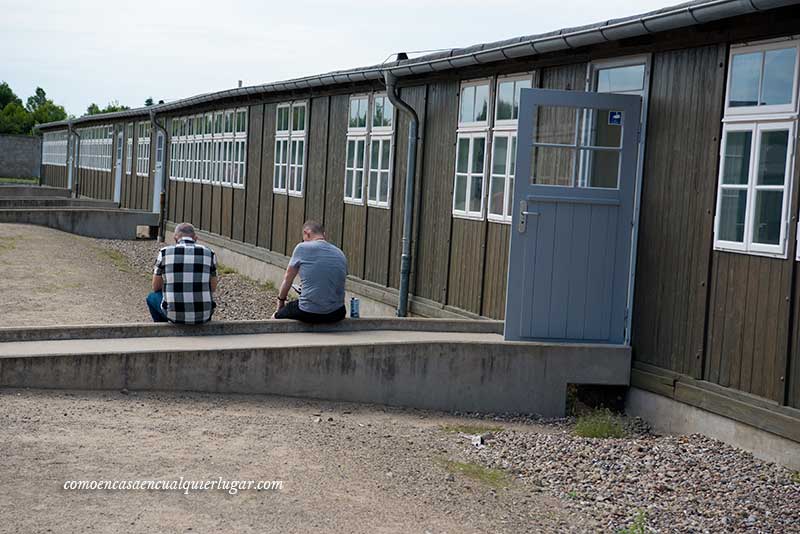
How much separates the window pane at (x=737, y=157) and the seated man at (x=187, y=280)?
15.3 ft

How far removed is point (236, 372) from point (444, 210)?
17.4 feet

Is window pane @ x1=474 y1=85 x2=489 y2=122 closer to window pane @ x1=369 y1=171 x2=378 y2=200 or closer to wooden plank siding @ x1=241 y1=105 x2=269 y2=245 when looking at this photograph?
window pane @ x1=369 y1=171 x2=378 y2=200

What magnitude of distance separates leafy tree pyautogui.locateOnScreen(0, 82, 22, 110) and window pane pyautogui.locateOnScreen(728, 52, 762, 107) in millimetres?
112232

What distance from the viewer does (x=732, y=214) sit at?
30.6 ft

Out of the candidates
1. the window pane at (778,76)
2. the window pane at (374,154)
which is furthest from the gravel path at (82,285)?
the window pane at (778,76)

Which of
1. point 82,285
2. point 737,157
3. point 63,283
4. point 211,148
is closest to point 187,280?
point 737,157

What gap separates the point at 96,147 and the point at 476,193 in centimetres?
3710

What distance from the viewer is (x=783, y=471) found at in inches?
331

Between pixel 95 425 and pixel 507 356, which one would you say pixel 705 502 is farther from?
pixel 95 425

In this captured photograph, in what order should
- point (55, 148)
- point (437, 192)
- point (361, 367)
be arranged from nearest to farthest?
point (361, 367)
point (437, 192)
point (55, 148)

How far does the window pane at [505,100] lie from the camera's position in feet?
42.7

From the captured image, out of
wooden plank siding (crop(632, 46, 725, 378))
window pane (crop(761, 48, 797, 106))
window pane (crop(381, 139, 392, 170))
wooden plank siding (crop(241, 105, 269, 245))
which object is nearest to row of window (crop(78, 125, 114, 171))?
wooden plank siding (crop(241, 105, 269, 245))

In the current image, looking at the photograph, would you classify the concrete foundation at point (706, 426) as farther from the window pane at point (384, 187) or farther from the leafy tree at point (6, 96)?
the leafy tree at point (6, 96)

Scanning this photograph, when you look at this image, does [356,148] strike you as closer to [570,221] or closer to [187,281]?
[187,281]
